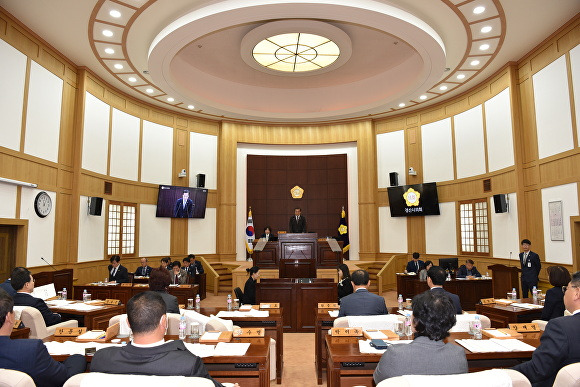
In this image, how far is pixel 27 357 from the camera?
2.16 metres

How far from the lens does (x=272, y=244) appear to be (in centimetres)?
1039

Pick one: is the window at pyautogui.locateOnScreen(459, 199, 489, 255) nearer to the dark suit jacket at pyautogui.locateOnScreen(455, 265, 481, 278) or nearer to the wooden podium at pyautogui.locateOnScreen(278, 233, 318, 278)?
the dark suit jacket at pyautogui.locateOnScreen(455, 265, 481, 278)

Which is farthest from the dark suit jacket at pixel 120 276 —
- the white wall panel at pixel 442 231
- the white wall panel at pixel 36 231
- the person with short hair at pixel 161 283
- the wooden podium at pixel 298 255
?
the white wall panel at pixel 442 231

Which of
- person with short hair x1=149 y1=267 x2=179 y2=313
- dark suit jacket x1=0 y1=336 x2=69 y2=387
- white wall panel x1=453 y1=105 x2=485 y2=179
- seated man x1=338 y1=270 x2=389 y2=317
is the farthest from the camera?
white wall panel x1=453 y1=105 x2=485 y2=179

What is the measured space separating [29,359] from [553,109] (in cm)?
929

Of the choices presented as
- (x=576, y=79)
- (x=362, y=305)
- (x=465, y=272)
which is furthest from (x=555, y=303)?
(x=465, y=272)

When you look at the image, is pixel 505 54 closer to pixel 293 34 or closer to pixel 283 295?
pixel 293 34

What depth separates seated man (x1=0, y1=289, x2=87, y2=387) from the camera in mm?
2150

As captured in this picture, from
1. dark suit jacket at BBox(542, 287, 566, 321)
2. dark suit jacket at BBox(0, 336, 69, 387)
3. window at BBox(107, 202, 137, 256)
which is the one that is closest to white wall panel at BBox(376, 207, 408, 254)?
window at BBox(107, 202, 137, 256)

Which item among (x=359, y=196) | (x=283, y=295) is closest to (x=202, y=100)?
(x=359, y=196)

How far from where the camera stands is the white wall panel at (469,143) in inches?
421

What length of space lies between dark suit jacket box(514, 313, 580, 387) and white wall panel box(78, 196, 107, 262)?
9248 mm

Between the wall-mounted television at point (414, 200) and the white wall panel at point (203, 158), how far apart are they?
581cm

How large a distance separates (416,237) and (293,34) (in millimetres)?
7103
